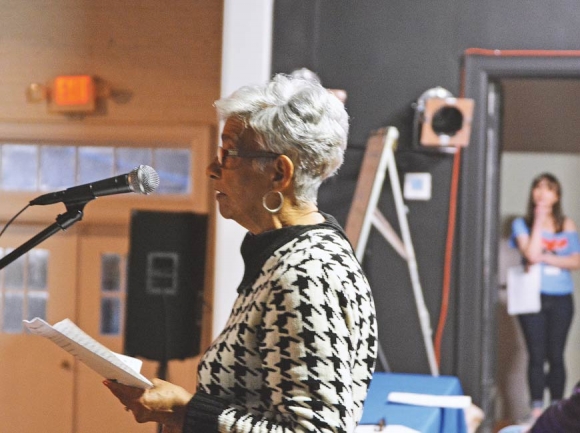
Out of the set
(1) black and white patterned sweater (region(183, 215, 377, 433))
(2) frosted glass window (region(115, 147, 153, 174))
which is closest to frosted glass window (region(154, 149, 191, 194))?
(2) frosted glass window (region(115, 147, 153, 174))

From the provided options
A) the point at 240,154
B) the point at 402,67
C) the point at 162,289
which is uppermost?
the point at 402,67

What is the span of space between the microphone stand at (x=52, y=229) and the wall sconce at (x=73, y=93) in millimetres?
3102

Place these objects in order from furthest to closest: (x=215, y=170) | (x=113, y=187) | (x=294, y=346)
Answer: (x=113, y=187), (x=215, y=170), (x=294, y=346)

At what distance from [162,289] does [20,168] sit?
173 cm

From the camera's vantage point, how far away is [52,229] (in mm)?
1551

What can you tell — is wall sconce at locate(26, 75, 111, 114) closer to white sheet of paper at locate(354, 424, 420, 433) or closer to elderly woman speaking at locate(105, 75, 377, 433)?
white sheet of paper at locate(354, 424, 420, 433)

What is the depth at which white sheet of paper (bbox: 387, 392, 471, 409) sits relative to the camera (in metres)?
2.95

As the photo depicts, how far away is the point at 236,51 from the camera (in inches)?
154

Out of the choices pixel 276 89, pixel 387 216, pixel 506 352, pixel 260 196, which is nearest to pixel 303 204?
pixel 260 196

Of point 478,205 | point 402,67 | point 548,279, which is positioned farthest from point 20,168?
point 548,279

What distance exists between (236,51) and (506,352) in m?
Answer: 3.01

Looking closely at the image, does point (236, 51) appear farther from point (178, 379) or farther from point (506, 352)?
point (506, 352)

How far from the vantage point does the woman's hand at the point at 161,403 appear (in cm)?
129

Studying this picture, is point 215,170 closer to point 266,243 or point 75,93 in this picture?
point 266,243
